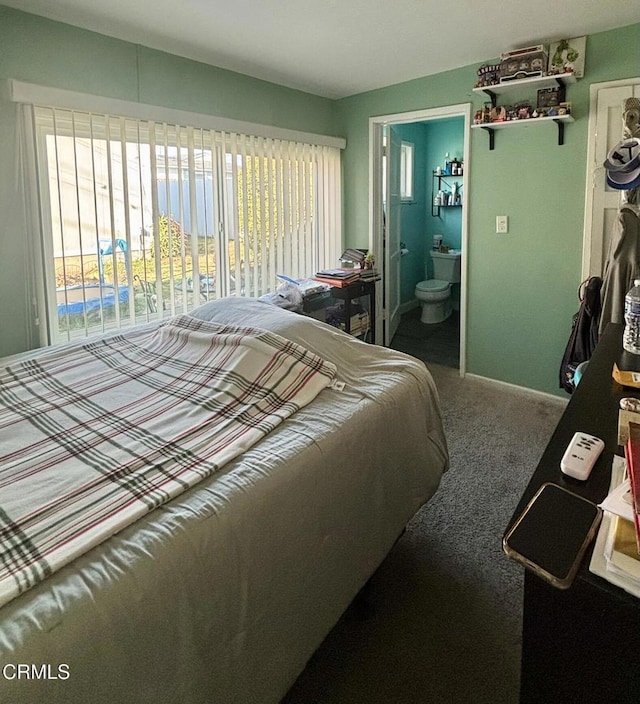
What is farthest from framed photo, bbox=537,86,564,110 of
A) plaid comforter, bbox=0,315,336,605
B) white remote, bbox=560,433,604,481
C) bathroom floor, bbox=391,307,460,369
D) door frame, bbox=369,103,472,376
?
white remote, bbox=560,433,604,481

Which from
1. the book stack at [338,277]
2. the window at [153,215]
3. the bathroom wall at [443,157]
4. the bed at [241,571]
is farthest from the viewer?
the bathroom wall at [443,157]

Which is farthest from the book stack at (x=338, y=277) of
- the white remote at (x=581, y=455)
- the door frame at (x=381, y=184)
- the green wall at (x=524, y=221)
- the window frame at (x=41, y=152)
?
the white remote at (x=581, y=455)

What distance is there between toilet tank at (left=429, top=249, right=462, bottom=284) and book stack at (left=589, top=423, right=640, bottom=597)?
4837 millimetres

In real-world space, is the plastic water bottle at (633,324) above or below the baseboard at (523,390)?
above

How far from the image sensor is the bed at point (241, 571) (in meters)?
0.81

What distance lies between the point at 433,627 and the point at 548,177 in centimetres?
277

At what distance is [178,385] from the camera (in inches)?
67.2

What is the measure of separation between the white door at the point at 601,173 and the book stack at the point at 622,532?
2.48 meters

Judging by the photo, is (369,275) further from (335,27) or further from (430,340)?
(335,27)

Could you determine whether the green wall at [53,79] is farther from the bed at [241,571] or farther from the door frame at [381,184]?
the bed at [241,571]

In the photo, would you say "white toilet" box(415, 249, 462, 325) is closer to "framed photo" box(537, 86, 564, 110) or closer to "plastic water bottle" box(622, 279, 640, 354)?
"framed photo" box(537, 86, 564, 110)

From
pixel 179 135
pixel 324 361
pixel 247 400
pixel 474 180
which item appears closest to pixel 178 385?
pixel 247 400

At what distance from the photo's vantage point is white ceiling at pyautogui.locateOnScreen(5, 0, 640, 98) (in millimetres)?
2281

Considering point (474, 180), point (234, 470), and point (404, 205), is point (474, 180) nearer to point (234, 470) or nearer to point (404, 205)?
point (404, 205)
